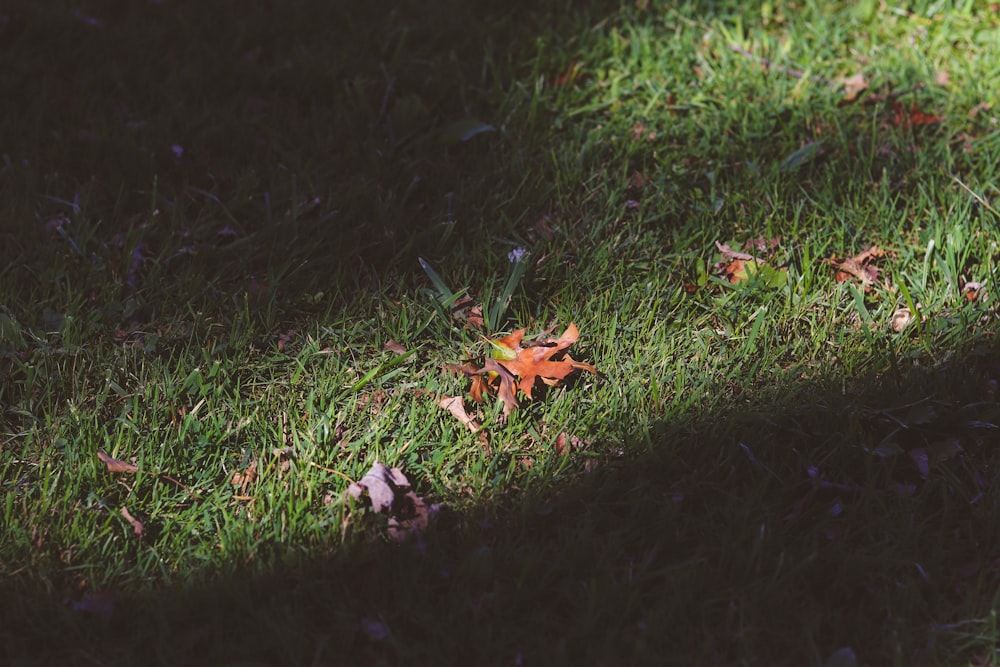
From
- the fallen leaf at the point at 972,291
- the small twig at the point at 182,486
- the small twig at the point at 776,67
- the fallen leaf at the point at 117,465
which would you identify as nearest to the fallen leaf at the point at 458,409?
the small twig at the point at 182,486

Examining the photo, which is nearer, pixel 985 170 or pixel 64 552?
pixel 64 552

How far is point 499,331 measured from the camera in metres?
2.35

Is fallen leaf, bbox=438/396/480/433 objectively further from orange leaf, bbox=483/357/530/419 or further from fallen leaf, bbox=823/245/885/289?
fallen leaf, bbox=823/245/885/289

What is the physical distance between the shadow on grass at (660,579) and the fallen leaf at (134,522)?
5.8 inches

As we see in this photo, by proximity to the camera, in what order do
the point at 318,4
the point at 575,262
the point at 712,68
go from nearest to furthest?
the point at 575,262 → the point at 712,68 → the point at 318,4

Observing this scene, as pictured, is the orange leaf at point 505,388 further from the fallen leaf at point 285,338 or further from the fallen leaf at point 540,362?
the fallen leaf at point 285,338

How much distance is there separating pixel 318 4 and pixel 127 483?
2081 mm

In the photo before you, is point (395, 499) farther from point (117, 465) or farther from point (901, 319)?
point (901, 319)

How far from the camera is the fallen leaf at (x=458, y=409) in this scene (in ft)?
6.95

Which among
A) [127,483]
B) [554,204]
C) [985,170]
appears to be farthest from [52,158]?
[985,170]

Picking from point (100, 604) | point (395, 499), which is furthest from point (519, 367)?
point (100, 604)

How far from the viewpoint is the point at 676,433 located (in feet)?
6.87

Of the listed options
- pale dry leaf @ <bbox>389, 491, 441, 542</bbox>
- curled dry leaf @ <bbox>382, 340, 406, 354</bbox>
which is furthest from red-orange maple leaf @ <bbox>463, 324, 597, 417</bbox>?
pale dry leaf @ <bbox>389, 491, 441, 542</bbox>

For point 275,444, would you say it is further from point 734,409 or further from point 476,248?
point 734,409
